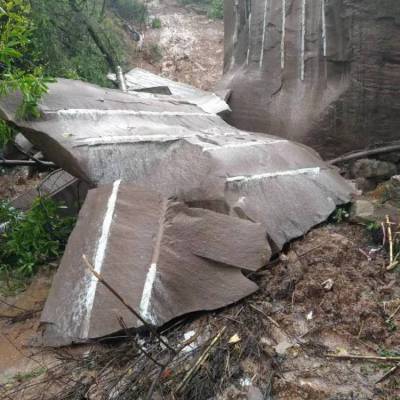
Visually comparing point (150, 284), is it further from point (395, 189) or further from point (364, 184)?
point (364, 184)

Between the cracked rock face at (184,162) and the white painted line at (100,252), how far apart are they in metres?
0.45

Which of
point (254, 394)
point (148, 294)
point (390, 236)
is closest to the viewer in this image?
point (254, 394)

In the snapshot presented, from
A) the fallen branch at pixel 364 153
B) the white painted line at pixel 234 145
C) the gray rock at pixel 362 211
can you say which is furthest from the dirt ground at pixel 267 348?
the fallen branch at pixel 364 153

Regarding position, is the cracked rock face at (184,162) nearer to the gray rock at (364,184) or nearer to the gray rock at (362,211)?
the gray rock at (362,211)

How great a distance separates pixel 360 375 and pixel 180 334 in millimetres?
1102

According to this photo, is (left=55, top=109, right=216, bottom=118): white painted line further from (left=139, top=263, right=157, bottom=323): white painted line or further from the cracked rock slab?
(left=139, top=263, right=157, bottom=323): white painted line

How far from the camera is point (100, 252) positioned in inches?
110

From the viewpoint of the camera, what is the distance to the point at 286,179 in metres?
3.96

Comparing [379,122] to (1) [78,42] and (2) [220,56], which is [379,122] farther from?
(2) [220,56]

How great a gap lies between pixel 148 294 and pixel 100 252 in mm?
462

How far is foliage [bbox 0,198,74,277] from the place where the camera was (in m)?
3.85

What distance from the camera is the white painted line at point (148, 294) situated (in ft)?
8.43

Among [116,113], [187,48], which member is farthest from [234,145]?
[187,48]

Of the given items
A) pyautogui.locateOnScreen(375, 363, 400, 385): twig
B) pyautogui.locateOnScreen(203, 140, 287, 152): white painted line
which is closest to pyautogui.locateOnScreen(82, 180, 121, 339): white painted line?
pyautogui.locateOnScreen(203, 140, 287, 152): white painted line
